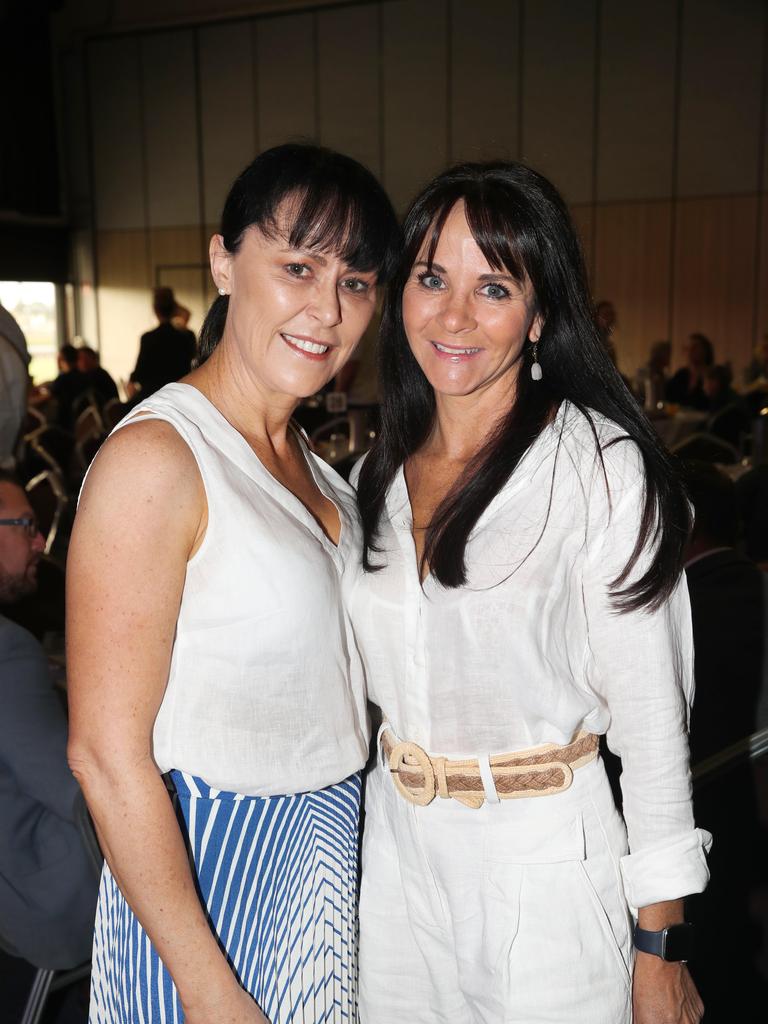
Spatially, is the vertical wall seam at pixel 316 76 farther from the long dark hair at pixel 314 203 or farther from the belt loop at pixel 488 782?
the belt loop at pixel 488 782

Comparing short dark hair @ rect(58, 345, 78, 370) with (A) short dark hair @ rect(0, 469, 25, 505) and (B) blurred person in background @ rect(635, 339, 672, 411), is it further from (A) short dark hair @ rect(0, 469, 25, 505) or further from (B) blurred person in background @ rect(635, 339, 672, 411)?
(A) short dark hair @ rect(0, 469, 25, 505)

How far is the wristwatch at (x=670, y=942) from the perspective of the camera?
1.49 m

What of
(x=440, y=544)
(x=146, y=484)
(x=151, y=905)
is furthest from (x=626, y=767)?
(x=146, y=484)

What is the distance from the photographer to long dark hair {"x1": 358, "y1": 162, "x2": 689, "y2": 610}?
151cm

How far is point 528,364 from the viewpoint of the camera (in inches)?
67.7

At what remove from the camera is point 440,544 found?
5.08 ft

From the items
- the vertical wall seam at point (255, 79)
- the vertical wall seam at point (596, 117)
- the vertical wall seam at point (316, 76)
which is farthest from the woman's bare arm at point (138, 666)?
the vertical wall seam at point (255, 79)

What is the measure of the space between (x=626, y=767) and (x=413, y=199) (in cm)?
95

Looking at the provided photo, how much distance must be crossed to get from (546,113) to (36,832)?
458 inches

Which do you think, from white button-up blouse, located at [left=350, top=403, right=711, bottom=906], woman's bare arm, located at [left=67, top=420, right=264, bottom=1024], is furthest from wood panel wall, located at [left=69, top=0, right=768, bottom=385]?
woman's bare arm, located at [left=67, top=420, right=264, bottom=1024]

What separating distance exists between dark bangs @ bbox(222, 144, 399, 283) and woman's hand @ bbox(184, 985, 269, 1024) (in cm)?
102

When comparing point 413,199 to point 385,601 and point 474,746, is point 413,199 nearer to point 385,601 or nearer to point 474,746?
point 385,601

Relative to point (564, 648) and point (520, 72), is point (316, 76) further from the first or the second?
point (564, 648)

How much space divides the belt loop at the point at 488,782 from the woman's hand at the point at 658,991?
1.05ft
